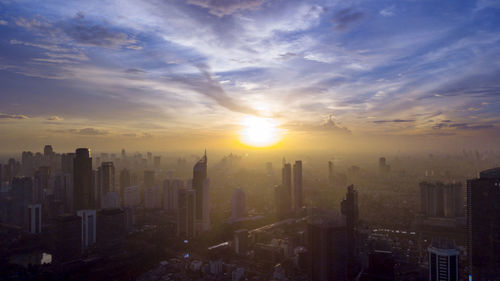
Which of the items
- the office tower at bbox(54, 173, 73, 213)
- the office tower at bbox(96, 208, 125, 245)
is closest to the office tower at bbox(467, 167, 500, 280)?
the office tower at bbox(96, 208, 125, 245)

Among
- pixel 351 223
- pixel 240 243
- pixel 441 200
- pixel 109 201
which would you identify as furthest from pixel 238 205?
pixel 441 200

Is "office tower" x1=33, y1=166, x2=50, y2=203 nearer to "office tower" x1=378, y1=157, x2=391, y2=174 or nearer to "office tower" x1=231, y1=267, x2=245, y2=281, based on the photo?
"office tower" x1=231, y1=267, x2=245, y2=281

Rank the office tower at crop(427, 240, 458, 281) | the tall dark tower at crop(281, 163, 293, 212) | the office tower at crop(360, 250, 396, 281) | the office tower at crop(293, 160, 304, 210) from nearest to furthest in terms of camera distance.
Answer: the office tower at crop(427, 240, 458, 281) → the office tower at crop(360, 250, 396, 281) → the tall dark tower at crop(281, 163, 293, 212) → the office tower at crop(293, 160, 304, 210)

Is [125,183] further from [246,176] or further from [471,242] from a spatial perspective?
[471,242]

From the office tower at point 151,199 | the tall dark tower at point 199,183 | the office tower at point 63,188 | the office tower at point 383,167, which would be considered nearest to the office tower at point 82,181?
the office tower at point 63,188

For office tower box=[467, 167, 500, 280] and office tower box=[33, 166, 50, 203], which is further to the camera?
office tower box=[33, 166, 50, 203]

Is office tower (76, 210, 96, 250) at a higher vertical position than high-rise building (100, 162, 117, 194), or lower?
lower

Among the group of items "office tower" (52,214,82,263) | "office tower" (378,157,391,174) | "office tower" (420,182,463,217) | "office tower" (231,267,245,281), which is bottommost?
"office tower" (231,267,245,281)
